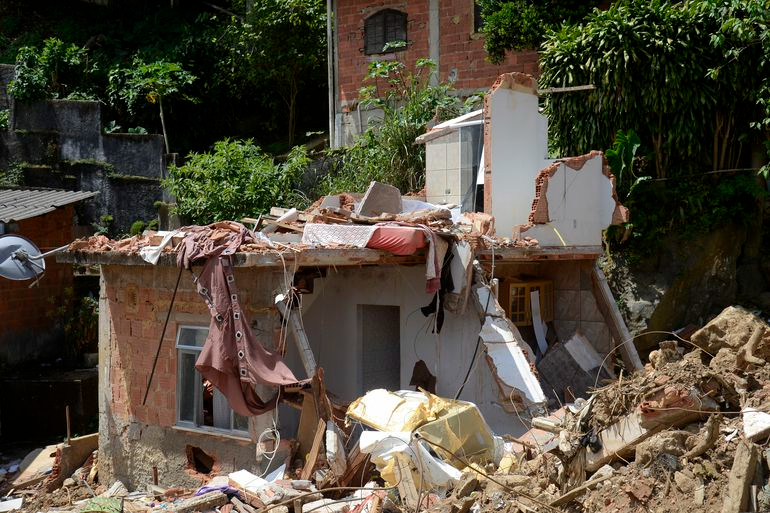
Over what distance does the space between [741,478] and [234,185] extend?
12.6 meters

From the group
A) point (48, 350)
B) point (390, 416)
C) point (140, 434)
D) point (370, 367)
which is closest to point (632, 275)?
point (370, 367)

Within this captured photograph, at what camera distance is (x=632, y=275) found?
52.2 ft

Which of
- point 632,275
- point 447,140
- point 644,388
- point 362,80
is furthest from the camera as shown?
point 362,80

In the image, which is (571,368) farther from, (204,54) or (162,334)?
(204,54)

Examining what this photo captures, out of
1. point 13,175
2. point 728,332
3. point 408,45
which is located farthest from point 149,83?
point 728,332

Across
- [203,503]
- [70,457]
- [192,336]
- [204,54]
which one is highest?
[204,54]

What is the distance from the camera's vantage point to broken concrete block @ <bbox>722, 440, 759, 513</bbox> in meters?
7.49

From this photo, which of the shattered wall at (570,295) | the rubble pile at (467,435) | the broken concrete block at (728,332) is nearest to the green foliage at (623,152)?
the shattered wall at (570,295)

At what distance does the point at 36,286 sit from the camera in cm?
1631

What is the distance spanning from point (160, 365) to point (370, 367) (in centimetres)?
312

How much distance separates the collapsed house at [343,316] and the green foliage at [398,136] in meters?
3.98

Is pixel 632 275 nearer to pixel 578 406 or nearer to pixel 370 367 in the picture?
pixel 370 367

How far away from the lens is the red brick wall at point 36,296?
15852 mm

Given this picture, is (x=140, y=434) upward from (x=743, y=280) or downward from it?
downward
